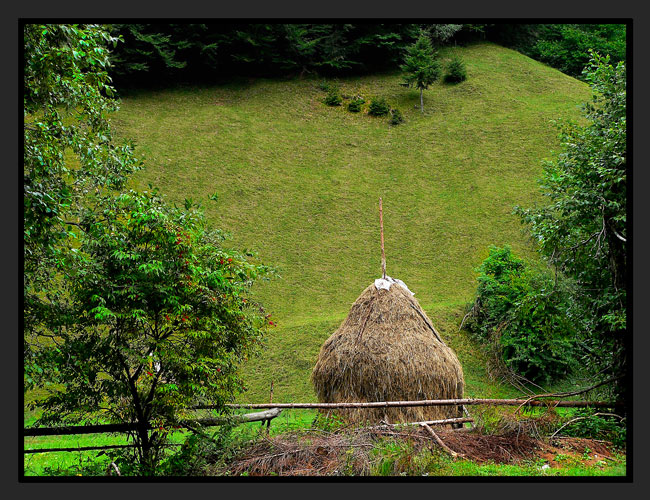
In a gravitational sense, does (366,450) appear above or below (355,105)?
below

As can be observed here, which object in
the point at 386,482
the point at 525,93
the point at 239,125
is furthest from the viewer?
the point at 525,93

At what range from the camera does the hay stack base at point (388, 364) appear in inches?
469

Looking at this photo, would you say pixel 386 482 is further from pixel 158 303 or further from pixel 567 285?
pixel 567 285

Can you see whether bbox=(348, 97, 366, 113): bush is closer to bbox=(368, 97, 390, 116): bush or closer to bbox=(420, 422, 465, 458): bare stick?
bbox=(368, 97, 390, 116): bush

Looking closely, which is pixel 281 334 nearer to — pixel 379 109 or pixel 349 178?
pixel 349 178

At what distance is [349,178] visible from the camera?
130 ft

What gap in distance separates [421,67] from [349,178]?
44.6 ft

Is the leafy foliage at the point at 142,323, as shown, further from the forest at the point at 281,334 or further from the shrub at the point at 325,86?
the shrub at the point at 325,86

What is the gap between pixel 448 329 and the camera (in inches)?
936

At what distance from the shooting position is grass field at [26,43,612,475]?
27.4m

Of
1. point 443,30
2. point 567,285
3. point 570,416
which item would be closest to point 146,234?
point 570,416

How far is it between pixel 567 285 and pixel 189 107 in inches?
→ 1584

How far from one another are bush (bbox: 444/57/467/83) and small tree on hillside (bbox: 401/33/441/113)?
4.06 meters

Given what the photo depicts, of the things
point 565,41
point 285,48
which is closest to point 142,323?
point 285,48
